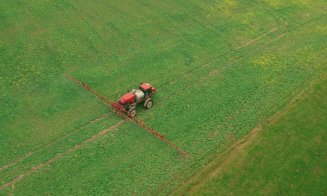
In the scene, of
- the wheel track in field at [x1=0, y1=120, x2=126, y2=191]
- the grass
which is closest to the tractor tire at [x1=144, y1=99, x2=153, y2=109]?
the wheel track in field at [x1=0, y1=120, x2=126, y2=191]

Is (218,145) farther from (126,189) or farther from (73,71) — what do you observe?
(73,71)

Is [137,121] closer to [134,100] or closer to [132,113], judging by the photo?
[132,113]

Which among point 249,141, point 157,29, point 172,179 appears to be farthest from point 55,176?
point 157,29

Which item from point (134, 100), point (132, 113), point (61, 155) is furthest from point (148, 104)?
point (61, 155)

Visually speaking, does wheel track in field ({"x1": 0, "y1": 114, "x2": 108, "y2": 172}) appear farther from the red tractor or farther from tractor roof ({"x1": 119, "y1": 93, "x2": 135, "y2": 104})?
tractor roof ({"x1": 119, "y1": 93, "x2": 135, "y2": 104})

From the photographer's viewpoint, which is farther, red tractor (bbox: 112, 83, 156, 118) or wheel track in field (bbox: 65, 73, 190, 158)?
red tractor (bbox: 112, 83, 156, 118)

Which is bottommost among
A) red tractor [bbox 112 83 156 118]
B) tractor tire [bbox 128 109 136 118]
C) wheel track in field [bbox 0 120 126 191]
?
wheel track in field [bbox 0 120 126 191]

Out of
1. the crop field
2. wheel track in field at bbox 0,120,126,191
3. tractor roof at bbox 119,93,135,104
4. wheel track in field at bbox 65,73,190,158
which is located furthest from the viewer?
A: tractor roof at bbox 119,93,135,104
